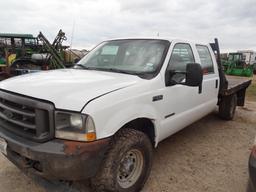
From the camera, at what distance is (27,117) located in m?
2.34

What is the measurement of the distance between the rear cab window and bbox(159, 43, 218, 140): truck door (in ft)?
0.63

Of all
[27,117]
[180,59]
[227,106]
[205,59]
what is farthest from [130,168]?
[227,106]

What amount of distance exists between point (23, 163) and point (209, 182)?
235 centimetres

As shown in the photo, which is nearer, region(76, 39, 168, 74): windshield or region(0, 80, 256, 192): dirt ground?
region(0, 80, 256, 192): dirt ground

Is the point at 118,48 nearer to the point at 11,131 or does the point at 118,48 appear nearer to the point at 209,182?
the point at 11,131

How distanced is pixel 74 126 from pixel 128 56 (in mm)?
1697

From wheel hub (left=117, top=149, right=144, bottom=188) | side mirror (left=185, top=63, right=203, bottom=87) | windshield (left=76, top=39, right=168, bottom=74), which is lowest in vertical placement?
wheel hub (left=117, top=149, right=144, bottom=188)

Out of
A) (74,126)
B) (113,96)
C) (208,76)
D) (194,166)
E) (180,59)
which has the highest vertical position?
(180,59)

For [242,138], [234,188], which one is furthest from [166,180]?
[242,138]

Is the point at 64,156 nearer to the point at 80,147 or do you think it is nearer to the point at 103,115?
the point at 80,147

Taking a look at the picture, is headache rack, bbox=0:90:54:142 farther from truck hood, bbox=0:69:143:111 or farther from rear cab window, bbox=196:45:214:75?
rear cab window, bbox=196:45:214:75

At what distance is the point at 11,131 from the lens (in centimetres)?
251

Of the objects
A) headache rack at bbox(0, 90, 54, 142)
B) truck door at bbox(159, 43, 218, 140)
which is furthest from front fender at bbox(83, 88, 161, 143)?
truck door at bbox(159, 43, 218, 140)

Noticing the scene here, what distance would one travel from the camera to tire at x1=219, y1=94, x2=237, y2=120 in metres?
6.01
